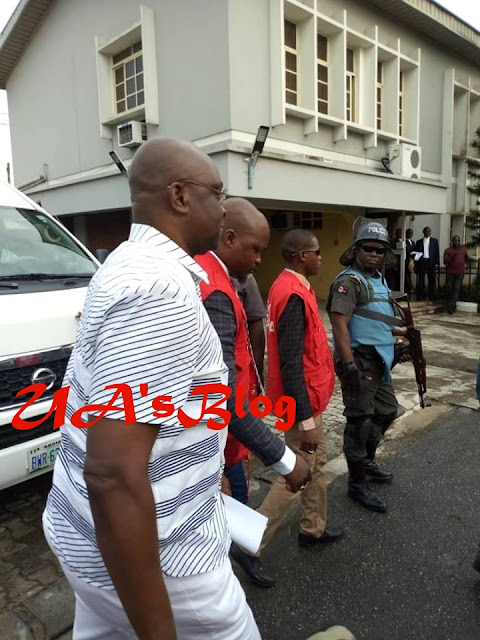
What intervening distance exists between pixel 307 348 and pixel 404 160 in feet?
30.7

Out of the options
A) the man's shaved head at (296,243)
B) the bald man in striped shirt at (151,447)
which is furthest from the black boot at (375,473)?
the bald man in striped shirt at (151,447)

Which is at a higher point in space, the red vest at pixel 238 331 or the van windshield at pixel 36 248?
the van windshield at pixel 36 248

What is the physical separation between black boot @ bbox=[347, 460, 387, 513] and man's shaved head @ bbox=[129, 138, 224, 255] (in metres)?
2.49

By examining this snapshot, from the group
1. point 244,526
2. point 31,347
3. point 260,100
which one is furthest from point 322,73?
point 244,526

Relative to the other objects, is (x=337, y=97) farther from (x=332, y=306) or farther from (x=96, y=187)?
(x=332, y=306)

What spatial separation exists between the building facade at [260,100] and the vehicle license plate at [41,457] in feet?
17.1

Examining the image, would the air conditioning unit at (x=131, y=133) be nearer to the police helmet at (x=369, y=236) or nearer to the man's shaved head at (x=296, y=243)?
the police helmet at (x=369, y=236)

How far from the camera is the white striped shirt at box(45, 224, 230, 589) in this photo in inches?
35.9

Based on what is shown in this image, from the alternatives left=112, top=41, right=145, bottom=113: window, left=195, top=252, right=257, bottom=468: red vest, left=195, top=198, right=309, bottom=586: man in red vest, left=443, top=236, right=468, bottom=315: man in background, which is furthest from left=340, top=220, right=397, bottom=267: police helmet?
left=443, top=236, right=468, bottom=315: man in background

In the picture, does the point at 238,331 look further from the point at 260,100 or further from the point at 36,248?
the point at 260,100

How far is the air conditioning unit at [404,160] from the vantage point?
10461 millimetres

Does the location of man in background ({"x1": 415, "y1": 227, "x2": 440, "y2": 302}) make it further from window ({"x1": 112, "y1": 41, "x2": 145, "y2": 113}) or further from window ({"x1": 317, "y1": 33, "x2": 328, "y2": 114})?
window ({"x1": 112, "y1": 41, "x2": 145, "y2": 113})

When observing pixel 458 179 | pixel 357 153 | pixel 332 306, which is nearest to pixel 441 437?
pixel 332 306

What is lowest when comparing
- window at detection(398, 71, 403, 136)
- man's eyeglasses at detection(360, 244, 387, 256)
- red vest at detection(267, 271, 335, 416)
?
red vest at detection(267, 271, 335, 416)
